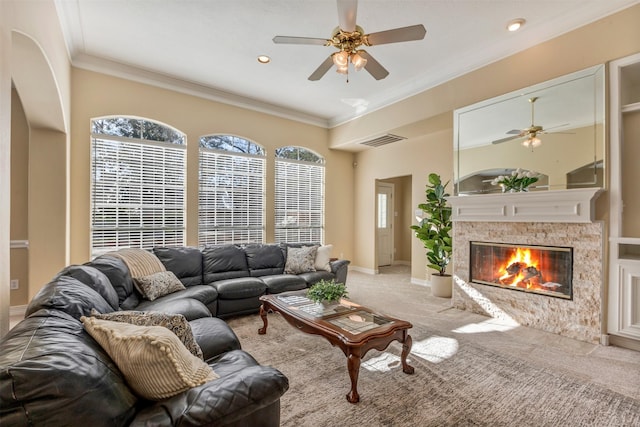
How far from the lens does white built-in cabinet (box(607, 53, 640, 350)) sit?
9.77 ft

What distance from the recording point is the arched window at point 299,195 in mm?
6301

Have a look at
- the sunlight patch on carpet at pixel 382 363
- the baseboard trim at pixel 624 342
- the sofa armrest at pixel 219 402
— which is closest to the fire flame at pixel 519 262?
the baseboard trim at pixel 624 342

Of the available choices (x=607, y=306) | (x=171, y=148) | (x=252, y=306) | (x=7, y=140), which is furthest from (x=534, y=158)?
(x=171, y=148)

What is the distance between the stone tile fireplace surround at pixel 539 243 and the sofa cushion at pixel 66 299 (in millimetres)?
4229

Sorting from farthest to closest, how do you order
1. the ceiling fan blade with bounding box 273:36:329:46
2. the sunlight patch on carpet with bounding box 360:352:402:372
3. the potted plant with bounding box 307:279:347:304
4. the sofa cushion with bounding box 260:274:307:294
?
the sofa cushion with bounding box 260:274:307:294 → the potted plant with bounding box 307:279:347:304 → the ceiling fan blade with bounding box 273:36:329:46 → the sunlight patch on carpet with bounding box 360:352:402:372

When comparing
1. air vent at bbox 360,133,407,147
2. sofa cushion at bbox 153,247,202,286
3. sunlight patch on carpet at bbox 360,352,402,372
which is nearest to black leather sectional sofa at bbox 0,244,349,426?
sunlight patch on carpet at bbox 360,352,402,372

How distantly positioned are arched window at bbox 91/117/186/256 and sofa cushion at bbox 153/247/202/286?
990 millimetres

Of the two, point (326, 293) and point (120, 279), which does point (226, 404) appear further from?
point (120, 279)

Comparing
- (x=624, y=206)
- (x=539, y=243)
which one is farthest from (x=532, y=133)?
(x=539, y=243)

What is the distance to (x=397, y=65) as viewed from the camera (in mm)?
4336

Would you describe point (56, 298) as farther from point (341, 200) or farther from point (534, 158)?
point (341, 200)

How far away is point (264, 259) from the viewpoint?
4719 mm

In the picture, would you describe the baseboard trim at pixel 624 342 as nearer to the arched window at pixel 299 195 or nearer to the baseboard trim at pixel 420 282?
the baseboard trim at pixel 420 282

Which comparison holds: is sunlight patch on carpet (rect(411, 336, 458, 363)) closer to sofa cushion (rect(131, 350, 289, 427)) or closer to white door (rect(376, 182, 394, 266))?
sofa cushion (rect(131, 350, 289, 427))
